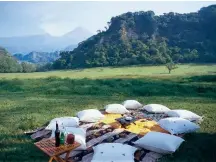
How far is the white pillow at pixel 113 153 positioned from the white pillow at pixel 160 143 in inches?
30.9

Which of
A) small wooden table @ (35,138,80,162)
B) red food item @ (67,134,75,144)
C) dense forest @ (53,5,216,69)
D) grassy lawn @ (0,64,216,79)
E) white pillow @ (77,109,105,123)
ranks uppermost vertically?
dense forest @ (53,5,216,69)

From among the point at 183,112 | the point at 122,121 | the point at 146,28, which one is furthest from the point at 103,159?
the point at 146,28

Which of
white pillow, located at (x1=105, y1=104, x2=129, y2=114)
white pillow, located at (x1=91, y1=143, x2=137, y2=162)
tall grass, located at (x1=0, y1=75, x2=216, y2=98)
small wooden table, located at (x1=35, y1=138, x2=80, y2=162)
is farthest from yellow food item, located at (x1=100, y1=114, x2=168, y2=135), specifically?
tall grass, located at (x1=0, y1=75, x2=216, y2=98)

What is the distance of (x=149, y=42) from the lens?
95.6 metres

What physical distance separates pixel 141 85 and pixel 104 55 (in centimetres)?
5458

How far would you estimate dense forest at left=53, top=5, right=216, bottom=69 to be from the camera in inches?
3118

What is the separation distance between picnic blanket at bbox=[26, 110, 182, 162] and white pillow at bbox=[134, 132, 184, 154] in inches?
7.6

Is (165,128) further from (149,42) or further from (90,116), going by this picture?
(149,42)

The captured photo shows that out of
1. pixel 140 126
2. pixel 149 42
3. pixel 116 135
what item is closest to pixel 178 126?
pixel 140 126

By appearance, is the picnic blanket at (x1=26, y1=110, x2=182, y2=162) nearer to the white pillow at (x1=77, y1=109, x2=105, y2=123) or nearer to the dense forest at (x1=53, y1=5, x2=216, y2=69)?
the white pillow at (x1=77, y1=109, x2=105, y2=123)

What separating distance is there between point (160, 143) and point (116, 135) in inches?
86.2

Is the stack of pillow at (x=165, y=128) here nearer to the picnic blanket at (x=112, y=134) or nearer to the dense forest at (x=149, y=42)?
the picnic blanket at (x=112, y=134)

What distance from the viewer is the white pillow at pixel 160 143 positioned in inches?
382

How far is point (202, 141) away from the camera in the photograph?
36.3 ft
